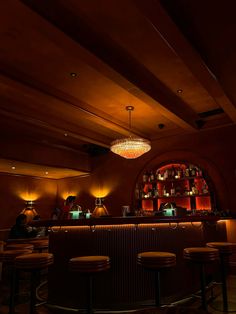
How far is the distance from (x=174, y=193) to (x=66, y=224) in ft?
13.0

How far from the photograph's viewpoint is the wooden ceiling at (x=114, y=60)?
2.84 m

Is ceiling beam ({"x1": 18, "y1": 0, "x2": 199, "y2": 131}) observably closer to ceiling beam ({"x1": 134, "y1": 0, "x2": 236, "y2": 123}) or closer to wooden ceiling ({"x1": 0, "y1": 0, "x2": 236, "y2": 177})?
wooden ceiling ({"x1": 0, "y1": 0, "x2": 236, "y2": 177})

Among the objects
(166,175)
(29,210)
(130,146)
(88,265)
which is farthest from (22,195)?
(88,265)

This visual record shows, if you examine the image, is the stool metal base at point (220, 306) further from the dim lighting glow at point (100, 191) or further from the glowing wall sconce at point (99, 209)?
the dim lighting glow at point (100, 191)

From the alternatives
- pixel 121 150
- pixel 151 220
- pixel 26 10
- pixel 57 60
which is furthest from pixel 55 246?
pixel 26 10

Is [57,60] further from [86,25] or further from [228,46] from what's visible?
[228,46]

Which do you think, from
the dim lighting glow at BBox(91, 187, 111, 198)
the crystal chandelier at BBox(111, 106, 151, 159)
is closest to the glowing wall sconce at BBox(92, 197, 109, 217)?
the dim lighting glow at BBox(91, 187, 111, 198)

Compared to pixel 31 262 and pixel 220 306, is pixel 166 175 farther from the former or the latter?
pixel 31 262

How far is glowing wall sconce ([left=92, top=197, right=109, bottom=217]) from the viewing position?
7688 millimetres

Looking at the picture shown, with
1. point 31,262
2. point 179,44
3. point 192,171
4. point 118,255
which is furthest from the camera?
point 192,171

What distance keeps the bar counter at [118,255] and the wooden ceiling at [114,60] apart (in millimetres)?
2132

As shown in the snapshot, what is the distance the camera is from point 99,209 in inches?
308

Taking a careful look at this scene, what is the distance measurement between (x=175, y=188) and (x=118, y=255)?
374 cm

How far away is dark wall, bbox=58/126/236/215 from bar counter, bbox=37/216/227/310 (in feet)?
8.95
